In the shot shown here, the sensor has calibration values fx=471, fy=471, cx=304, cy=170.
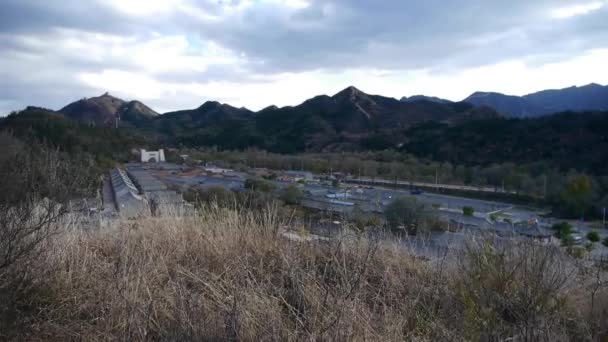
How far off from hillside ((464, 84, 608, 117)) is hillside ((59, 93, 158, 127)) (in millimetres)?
74126

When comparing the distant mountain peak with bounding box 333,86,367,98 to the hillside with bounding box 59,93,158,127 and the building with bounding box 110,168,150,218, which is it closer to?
Result: the hillside with bounding box 59,93,158,127

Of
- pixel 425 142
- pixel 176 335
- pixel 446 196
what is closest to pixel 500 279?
pixel 176 335

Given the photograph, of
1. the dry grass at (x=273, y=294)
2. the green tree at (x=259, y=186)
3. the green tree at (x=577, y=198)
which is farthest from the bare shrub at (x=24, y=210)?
Result: the green tree at (x=577, y=198)

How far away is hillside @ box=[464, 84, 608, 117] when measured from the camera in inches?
3184

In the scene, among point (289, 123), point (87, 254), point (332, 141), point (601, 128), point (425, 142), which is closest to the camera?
point (87, 254)

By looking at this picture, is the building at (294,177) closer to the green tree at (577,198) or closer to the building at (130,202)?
the building at (130,202)

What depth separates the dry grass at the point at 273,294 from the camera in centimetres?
258

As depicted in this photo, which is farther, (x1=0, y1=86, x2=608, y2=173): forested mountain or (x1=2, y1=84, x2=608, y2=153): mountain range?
A: (x1=2, y1=84, x2=608, y2=153): mountain range

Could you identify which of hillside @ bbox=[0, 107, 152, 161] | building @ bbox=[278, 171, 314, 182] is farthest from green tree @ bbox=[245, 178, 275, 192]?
building @ bbox=[278, 171, 314, 182]

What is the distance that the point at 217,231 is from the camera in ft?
13.8

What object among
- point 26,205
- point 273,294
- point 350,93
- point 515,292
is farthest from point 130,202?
point 350,93

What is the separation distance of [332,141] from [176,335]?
7405 cm

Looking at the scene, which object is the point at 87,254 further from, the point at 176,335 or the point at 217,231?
the point at 176,335

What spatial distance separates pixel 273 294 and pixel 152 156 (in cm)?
5832
